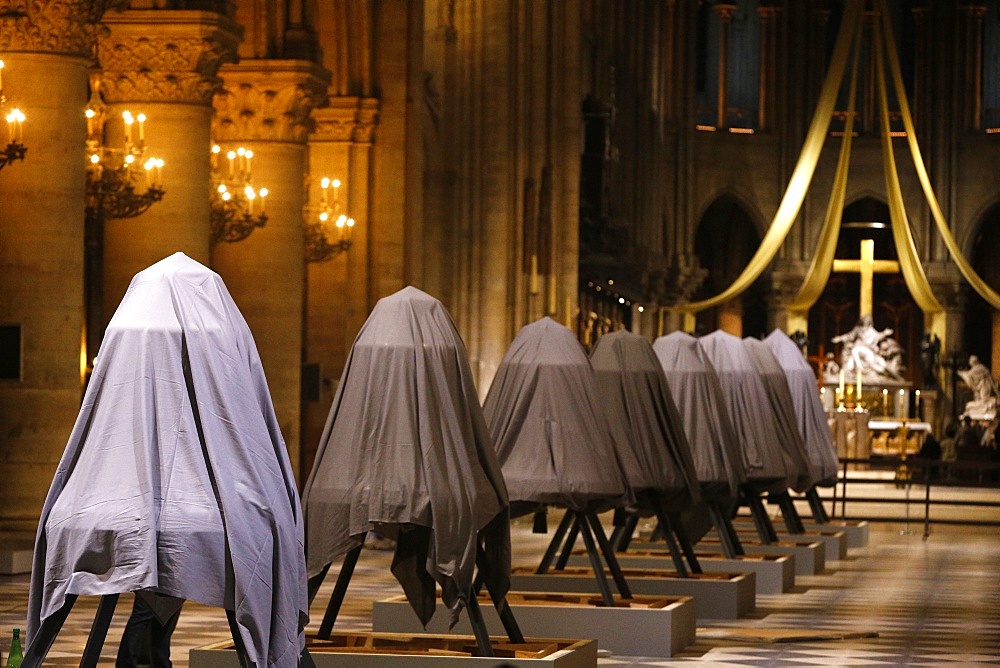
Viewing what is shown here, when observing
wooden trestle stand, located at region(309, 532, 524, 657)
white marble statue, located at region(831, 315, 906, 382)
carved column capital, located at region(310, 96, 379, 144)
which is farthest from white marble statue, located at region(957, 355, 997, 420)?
wooden trestle stand, located at region(309, 532, 524, 657)

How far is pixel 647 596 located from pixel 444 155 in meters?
16.3

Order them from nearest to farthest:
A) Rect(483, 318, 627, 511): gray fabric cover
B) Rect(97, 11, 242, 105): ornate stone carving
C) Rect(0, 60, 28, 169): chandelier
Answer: Rect(483, 318, 627, 511): gray fabric cover → Rect(0, 60, 28, 169): chandelier → Rect(97, 11, 242, 105): ornate stone carving

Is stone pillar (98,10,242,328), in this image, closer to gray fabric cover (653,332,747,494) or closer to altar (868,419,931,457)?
gray fabric cover (653,332,747,494)

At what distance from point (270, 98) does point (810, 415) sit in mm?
6426

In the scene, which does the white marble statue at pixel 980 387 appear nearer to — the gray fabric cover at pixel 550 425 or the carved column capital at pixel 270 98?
the carved column capital at pixel 270 98

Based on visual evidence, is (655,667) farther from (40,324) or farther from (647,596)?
(40,324)

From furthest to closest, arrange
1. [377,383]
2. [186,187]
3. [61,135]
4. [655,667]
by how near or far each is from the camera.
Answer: [186,187]
[61,135]
[655,667]
[377,383]

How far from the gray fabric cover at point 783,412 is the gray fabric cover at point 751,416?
0.53 feet

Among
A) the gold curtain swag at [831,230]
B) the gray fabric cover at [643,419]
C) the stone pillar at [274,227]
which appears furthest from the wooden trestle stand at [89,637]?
the gold curtain swag at [831,230]

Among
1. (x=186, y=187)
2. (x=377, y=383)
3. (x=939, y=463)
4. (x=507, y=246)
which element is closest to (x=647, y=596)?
(x=377, y=383)

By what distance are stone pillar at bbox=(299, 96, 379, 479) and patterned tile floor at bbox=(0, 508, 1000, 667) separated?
3.77 meters

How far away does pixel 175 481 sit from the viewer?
5.50m

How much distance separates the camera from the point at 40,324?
49.5 feet

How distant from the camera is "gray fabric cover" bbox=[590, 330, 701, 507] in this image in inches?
488
